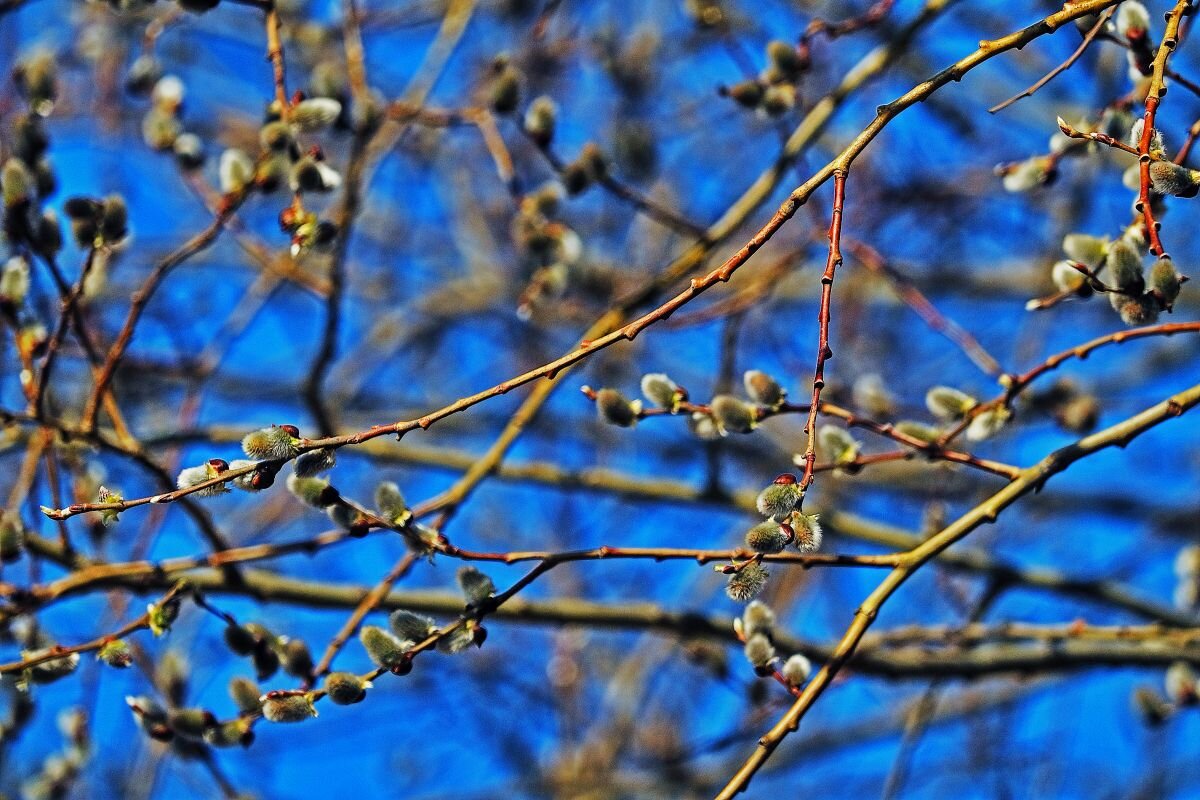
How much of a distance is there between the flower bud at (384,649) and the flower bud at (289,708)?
106mm

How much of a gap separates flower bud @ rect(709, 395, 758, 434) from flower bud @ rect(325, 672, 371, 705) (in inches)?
24.4

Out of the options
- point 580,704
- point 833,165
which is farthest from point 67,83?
point 833,165

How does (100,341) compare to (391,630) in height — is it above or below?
above

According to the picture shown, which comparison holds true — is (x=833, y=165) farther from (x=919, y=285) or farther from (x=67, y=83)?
(x=67, y=83)

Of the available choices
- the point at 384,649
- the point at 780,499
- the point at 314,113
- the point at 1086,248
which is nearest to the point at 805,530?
the point at 780,499

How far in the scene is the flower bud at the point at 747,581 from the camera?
4.99 ft

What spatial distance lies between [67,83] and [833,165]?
4.68 metres

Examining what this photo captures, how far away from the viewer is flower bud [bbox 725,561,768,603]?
1520 mm

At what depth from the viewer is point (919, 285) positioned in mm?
4949

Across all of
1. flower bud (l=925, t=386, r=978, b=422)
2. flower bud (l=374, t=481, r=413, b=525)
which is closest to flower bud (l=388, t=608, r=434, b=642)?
flower bud (l=374, t=481, r=413, b=525)

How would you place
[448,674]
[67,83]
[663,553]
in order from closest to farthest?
1. [663,553]
2. [448,674]
3. [67,83]

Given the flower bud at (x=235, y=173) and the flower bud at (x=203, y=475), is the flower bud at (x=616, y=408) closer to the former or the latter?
the flower bud at (x=203, y=475)

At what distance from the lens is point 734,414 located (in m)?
1.87

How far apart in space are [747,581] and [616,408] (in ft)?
1.43
